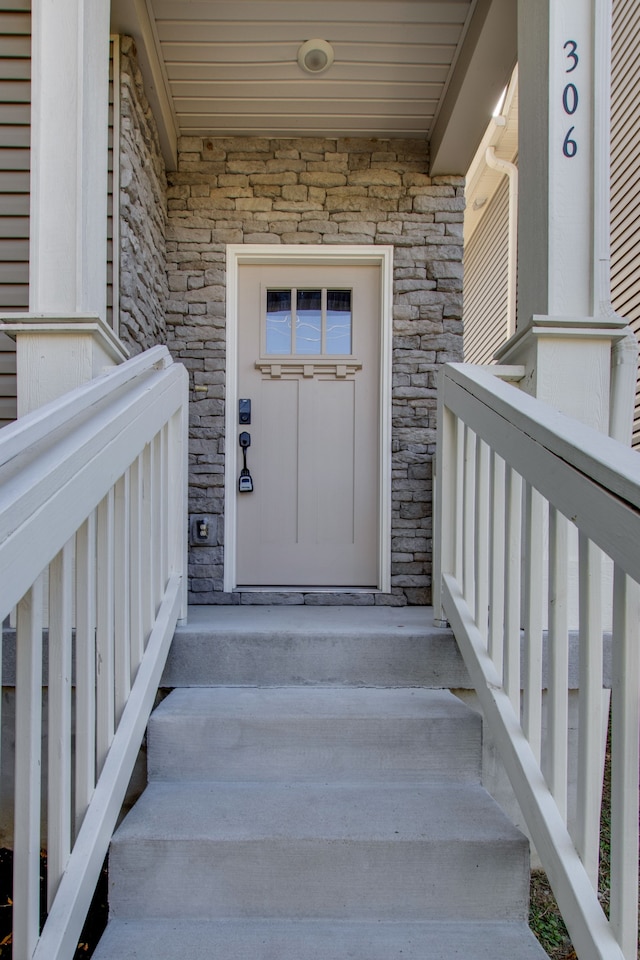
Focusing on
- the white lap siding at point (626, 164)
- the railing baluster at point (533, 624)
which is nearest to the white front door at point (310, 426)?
the railing baluster at point (533, 624)

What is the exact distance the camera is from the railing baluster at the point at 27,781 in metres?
0.94

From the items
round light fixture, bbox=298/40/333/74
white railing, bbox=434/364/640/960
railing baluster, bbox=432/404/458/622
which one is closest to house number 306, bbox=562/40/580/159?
white railing, bbox=434/364/640/960

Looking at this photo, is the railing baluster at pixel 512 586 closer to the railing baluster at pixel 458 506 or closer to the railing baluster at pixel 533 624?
the railing baluster at pixel 533 624

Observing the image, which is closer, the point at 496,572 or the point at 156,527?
the point at 496,572

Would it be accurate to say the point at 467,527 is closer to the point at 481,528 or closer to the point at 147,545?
the point at 481,528

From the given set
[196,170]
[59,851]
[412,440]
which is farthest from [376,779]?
[196,170]

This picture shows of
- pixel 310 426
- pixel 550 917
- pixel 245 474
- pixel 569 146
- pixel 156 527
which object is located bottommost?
pixel 550 917

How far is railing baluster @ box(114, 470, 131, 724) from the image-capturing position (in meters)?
1.38

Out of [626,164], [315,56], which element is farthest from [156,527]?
[626,164]

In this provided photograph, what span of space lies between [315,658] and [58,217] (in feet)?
5.05

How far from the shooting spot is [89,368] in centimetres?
175

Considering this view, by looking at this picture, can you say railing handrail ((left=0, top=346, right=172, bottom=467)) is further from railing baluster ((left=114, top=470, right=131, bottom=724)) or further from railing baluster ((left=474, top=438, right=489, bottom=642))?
railing baluster ((left=474, top=438, right=489, bottom=642))

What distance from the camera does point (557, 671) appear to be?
1194mm

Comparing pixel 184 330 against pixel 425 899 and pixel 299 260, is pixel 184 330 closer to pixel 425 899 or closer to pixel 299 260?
pixel 299 260
